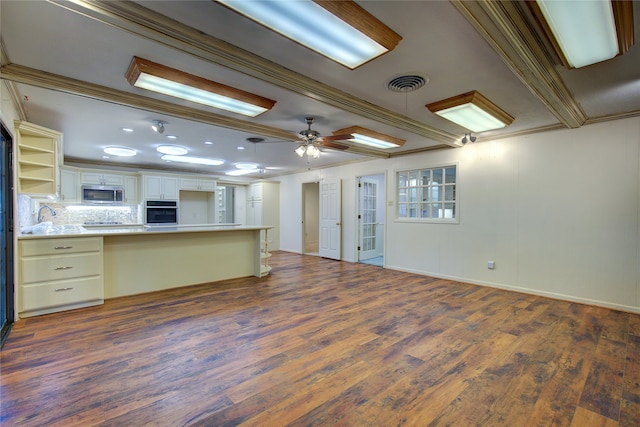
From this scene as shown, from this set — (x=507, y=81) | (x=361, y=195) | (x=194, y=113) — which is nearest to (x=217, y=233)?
(x=194, y=113)

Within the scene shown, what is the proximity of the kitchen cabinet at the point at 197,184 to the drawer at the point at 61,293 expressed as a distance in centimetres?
446

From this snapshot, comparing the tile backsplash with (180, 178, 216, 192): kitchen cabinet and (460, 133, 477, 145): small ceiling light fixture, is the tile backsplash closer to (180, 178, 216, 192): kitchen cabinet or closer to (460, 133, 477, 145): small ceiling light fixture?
(180, 178, 216, 192): kitchen cabinet

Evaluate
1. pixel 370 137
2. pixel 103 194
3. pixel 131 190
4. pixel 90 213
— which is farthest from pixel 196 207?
pixel 370 137

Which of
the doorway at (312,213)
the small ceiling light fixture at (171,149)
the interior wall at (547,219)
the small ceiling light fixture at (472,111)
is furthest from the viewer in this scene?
the doorway at (312,213)

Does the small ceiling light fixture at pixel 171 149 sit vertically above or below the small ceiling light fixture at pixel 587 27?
below

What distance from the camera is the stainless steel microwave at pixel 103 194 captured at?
6.40 metres

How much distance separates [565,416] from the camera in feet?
Result: 5.73

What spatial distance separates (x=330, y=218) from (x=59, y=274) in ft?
17.0

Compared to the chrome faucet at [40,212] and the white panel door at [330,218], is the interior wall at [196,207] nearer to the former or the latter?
the chrome faucet at [40,212]

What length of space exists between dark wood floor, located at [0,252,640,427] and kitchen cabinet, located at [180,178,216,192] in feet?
14.4

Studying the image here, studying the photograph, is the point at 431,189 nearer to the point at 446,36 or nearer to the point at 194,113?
the point at 446,36

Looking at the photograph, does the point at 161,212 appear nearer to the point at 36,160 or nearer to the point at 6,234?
the point at 36,160

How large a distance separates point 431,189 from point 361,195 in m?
1.74

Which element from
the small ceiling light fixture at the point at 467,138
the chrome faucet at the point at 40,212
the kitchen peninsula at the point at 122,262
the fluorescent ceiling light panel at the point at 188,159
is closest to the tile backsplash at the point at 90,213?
the chrome faucet at the point at 40,212
